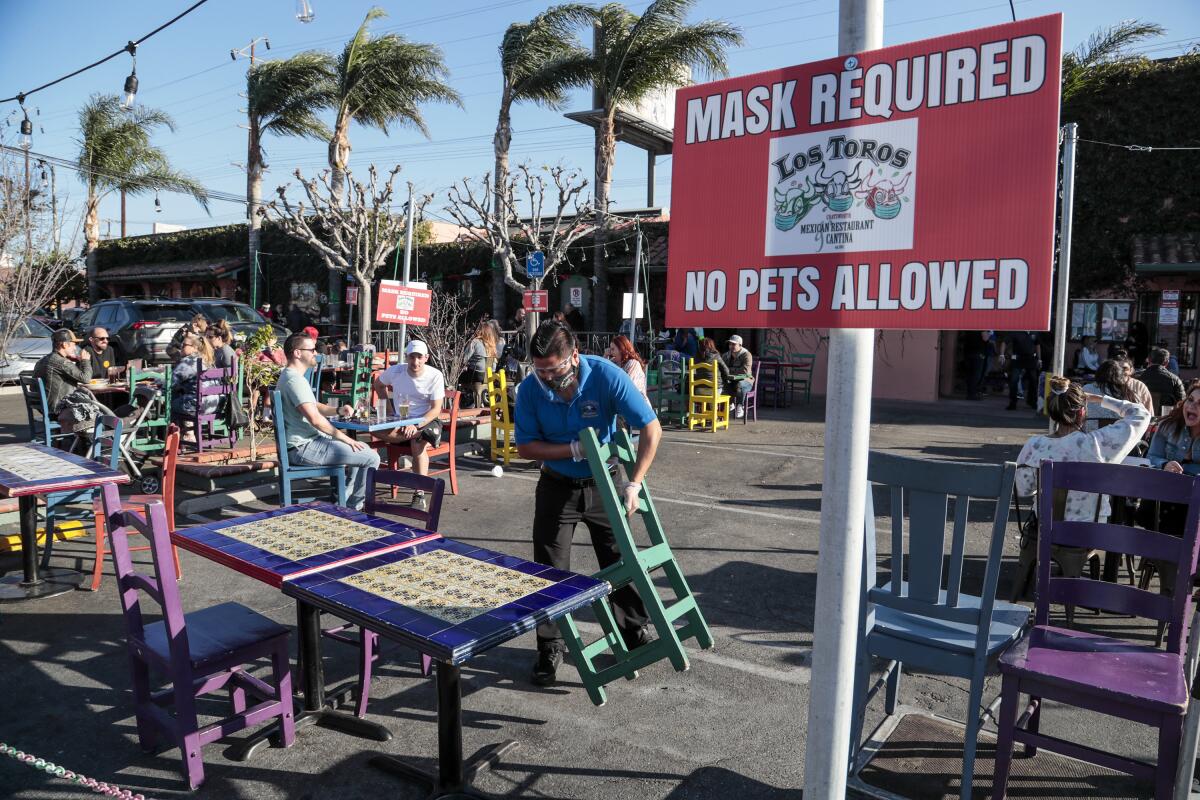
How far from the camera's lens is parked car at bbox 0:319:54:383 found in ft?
52.0

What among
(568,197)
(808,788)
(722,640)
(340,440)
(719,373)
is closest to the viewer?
(808,788)

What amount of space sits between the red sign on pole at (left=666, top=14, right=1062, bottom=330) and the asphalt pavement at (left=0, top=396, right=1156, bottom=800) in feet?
6.66

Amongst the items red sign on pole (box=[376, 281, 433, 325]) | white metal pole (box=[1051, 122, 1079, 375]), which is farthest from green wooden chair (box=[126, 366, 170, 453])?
white metal pole (box=[1051, 122, 1079, 375])

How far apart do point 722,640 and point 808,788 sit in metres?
2.49

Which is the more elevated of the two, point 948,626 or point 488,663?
point 948,626

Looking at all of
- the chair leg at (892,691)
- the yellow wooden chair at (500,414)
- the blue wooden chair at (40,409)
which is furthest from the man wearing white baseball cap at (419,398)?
the chair leg at (892,691)

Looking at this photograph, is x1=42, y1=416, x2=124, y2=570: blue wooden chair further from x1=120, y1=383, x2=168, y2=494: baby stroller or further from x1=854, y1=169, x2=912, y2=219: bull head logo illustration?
x1=854, y1=169, x2=912, y2=219: bull head logo illustration

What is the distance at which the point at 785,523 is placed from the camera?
715 centimetres

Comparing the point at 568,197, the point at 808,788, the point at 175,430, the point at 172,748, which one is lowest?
the point at 172,748

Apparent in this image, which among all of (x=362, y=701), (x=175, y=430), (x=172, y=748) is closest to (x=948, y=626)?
(x=362, y=701)

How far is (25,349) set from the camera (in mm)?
17203

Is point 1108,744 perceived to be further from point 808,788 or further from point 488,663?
point 488,663

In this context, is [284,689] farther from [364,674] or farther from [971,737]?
[971,737]

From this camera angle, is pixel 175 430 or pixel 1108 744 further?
pixel 175 430
